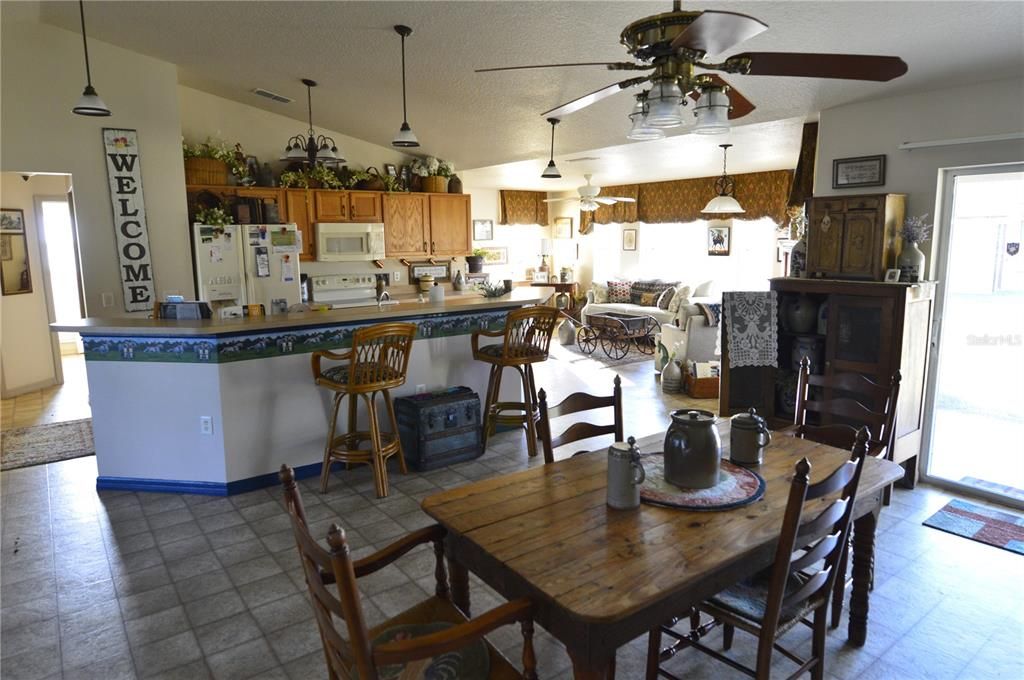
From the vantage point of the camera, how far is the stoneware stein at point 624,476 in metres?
1.75

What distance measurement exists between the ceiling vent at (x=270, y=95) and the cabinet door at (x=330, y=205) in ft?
3.10

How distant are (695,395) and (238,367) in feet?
13.5

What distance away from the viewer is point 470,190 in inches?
409

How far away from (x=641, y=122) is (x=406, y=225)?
5.20 meters

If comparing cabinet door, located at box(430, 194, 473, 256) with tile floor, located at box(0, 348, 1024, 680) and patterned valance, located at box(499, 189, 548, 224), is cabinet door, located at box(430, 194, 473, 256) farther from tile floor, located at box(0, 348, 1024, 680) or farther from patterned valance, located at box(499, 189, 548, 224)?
tile floor, located at box(0, 348, 1024, 680)

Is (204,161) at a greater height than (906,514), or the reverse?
(204,161)

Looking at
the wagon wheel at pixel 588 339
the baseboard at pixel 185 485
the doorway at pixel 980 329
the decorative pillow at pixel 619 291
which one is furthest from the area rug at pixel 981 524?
the decorative pillow at pixel 619 291

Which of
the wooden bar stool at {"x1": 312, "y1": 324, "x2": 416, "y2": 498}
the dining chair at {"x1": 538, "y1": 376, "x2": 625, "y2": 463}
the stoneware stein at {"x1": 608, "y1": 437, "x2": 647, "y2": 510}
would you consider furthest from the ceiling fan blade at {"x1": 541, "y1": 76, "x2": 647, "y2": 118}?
the wooden bar stool at {"x1": 312, "y1": 324, "x2": 416, "y2": 498}

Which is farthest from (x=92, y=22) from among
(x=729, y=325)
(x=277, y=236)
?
(x=729, y=325)

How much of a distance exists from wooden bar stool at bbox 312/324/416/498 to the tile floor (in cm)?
22

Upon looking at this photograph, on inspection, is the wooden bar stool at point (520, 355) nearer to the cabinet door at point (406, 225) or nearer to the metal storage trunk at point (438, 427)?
the metal storage trunk at point (438, 427)

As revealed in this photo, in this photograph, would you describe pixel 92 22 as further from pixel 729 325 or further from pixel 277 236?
pixel 729 325

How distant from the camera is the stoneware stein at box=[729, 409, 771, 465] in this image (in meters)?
2.12

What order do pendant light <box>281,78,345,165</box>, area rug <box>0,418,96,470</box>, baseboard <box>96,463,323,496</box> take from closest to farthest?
baseboard <box>96,463,323,496</box>
area rug <box>0,418,96,470</box>
pendant light <box>281,78,345,165</box>
